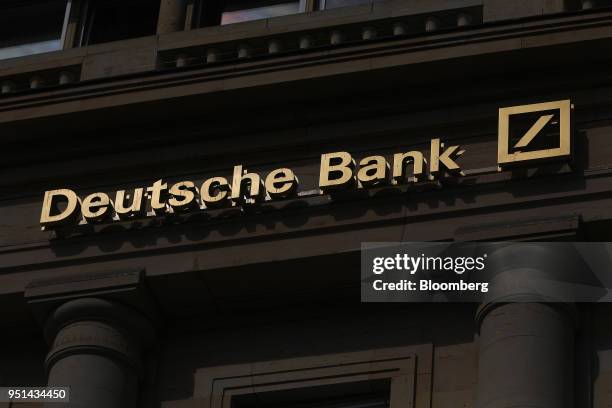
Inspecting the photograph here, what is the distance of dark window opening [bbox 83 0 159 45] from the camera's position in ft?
113

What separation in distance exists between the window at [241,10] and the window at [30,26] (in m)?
2.18

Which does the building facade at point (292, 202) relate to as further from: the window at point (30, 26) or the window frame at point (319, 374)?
the window at point (30, 26)

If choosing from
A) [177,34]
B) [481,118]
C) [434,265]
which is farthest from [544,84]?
[177,34]

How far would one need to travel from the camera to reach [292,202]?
99.5 ft

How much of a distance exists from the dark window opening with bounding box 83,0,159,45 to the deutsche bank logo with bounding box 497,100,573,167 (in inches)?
257

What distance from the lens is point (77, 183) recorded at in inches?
1249

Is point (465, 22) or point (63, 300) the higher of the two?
point (465, 22)

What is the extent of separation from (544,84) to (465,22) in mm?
1523

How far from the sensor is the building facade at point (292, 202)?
95.9 ft

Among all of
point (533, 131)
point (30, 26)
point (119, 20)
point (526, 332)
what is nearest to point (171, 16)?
point (119, 20)

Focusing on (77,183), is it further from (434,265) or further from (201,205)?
(434,265)

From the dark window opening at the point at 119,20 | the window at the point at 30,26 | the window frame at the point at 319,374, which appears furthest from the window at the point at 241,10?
the window frame at the point at 319,374

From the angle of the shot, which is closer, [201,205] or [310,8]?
[201,205]

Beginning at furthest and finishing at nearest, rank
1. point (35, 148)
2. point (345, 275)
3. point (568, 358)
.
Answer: point (35, 148), point (345, 275), point (568, 358)
